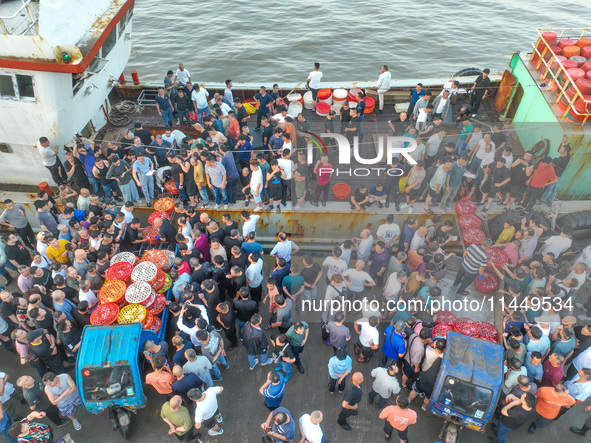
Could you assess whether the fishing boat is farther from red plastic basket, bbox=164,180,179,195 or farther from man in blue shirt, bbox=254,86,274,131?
red plastic basket, bbox=164,180,179,195

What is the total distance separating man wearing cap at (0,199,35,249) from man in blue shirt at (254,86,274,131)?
6840 millimetres

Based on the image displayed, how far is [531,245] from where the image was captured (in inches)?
338

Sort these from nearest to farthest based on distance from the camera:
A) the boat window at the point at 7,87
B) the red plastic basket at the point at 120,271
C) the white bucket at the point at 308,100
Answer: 1. the red plastic basket at the point at 120,271
2. the boat window at the point at 7,87
3. the white bucket at the point at 308,100

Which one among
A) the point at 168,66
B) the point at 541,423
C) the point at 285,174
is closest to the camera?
the point at 541,423

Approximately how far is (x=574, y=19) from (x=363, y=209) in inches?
1016

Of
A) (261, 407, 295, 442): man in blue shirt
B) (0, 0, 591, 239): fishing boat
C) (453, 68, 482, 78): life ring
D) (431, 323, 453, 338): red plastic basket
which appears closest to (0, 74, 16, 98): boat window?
(0, 0, 591, 239): fishing boat

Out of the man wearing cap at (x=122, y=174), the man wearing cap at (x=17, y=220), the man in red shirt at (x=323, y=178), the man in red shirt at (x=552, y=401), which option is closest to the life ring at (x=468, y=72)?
the man in red shirt at (x=323, y=178)

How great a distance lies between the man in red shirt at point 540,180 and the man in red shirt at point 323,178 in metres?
4.87

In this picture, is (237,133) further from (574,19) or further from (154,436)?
(574,19)

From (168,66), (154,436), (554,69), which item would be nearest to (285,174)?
(154,436)

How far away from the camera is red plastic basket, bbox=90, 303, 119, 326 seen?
7398 mm

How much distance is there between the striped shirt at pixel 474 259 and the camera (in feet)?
27.4

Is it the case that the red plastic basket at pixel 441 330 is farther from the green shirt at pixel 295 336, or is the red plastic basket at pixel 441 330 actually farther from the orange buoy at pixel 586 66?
the orange buoy at pixel 586 66

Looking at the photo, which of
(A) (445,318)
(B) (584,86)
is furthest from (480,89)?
(A) (445,318)
